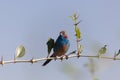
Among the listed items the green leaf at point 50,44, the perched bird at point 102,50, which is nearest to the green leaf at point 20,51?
the green leaf at point 50,44

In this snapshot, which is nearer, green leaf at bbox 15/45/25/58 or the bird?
green leaf at bbox 15/45/25/58

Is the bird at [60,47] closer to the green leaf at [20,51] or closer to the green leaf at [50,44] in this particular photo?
the green leaf at [50,44]

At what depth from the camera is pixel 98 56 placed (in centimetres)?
193

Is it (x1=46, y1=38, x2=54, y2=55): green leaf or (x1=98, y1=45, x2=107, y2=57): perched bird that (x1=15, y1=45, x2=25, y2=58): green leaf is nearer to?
(x1=46, y1=38, x2=54, y2=55): green leaf

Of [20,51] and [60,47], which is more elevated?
[20,51]

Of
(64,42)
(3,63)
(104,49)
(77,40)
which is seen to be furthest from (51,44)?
(64,42)

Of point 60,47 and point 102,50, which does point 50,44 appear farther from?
point 60,47

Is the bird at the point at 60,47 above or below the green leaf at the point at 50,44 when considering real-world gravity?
below

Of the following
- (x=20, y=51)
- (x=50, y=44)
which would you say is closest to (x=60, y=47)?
(x=50, y=44)

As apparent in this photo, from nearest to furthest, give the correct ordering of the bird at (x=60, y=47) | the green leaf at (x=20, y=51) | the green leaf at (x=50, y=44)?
the green leaf at (x=20, y=51)
the green leaf at (x=50, y=44)
the bird at (x=60, y=47)

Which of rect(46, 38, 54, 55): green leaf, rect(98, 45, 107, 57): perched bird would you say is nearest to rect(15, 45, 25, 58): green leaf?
rect(46, 38, 54, 55): green leaf

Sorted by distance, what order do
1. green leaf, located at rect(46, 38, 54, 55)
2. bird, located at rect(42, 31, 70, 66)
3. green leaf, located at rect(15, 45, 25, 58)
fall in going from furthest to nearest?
bird, located at rect(42, 31, 70, 66) < green leaf, located at rect(46, 38, 54, 55) < green leaf, located at rect(15, 45, 25, 58)

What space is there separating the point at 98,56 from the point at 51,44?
0.35 meters

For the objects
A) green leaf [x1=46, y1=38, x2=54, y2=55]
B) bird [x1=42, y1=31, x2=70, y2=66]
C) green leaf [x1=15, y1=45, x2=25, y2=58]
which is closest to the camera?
green leaf [x1=15, y1=45, x2=25, y2=58]
